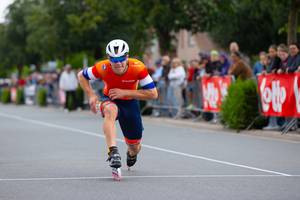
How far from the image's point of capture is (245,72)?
22312 mm

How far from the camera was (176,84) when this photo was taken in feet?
87.0

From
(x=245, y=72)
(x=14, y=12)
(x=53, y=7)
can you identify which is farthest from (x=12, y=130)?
(x=14, y=12)

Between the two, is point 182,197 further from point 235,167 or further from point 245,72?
point 245,72

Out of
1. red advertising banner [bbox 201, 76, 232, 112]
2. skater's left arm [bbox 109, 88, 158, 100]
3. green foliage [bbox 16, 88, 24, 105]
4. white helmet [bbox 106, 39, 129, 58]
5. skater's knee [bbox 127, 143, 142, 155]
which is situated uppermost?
white helmet [bbox 106, 39, 129, 58]

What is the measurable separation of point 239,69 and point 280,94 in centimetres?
279

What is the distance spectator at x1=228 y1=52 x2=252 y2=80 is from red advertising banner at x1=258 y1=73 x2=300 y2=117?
1547mm

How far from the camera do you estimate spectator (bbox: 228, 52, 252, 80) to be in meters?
22.1

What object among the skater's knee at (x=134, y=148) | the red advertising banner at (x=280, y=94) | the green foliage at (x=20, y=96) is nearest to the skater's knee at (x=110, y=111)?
the skater's knee at (x=134, y=148)

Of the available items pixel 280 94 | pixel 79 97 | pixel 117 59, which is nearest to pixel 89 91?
pixel 117 59

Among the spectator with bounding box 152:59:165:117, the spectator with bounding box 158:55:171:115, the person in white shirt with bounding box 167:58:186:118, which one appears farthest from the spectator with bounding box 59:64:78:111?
the person in white shirt with bounding box 167:58:186:118

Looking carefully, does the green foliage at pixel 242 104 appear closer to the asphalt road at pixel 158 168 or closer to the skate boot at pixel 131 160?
the asphalt road at pixel 158 168

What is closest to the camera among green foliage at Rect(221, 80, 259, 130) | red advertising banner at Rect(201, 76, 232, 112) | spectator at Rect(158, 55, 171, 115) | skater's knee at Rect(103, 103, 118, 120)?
skater's knee at Rect(103, 103, 118, 120)

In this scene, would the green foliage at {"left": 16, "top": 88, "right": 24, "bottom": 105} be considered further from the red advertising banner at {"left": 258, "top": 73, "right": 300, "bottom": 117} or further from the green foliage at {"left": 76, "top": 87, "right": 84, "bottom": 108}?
the red advertising banner at {"left": 258, "top": 73, "right": 300, "bottom": 117}

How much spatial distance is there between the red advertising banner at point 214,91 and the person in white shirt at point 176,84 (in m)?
2.00
